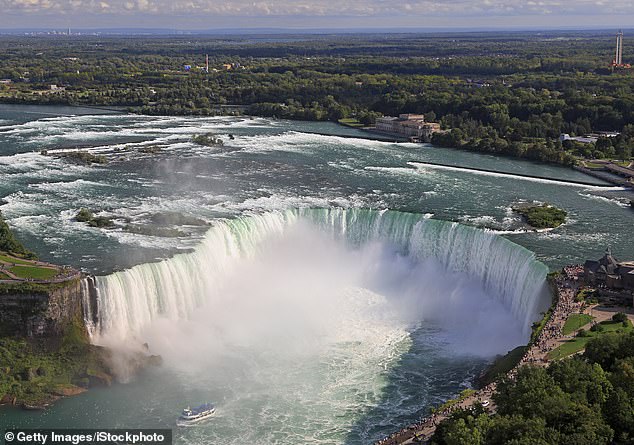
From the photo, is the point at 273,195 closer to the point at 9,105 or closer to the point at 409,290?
the point at 409,290

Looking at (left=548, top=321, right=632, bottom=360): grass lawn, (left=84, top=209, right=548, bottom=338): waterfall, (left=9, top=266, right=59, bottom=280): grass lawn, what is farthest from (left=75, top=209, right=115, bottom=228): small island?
(left=548, top=321, right=632, bottom=360): grass lawn

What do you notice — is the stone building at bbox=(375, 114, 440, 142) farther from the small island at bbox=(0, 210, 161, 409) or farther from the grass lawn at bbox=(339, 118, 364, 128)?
the small island at bbox=(0, 210, 161, 409)

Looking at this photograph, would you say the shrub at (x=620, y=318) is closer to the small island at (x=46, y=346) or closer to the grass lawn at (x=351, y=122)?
the small island at (x=46, y=346)

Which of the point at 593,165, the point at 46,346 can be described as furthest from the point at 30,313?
the point at 593,165

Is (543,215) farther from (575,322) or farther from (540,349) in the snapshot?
(540,349)

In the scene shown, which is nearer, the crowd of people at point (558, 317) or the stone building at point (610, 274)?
the crowd of people at point (558, 317)

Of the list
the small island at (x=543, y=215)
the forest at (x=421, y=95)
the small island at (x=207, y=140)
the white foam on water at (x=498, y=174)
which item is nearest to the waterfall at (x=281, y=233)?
the small island at (x=543, y=215)
